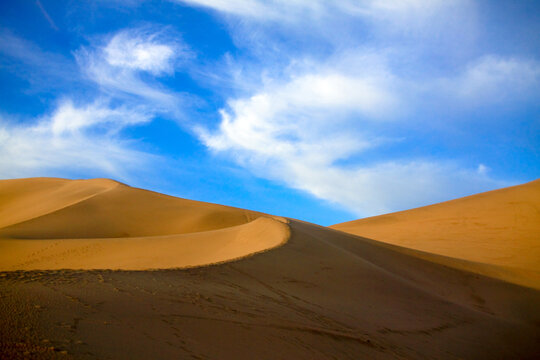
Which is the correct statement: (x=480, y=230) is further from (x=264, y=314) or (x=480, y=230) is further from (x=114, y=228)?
(x=114, y=228)

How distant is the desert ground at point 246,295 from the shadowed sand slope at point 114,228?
0.11 m

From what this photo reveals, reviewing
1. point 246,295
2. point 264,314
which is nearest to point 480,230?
point 246,295

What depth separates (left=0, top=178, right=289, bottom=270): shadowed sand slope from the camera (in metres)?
9.87

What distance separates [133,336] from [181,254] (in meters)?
6.51

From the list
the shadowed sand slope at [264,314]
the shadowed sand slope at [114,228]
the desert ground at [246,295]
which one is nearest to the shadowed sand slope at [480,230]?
the desert ground at [246,295]

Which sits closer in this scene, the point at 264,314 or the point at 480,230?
the point at 264,314

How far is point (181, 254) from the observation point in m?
9.70

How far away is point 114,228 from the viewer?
718 inches

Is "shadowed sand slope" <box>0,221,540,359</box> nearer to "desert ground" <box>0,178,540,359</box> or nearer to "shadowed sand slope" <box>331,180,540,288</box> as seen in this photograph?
"desert ground" <box>0,178,540,359</box>

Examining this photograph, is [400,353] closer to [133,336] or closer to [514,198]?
[133,336]

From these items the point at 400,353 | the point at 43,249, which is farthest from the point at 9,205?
the point at 400,353

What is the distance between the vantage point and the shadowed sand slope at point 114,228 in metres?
9.87

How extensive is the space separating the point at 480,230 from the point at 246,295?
76.7 ft

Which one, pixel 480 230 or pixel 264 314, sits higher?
pixel 480 230
